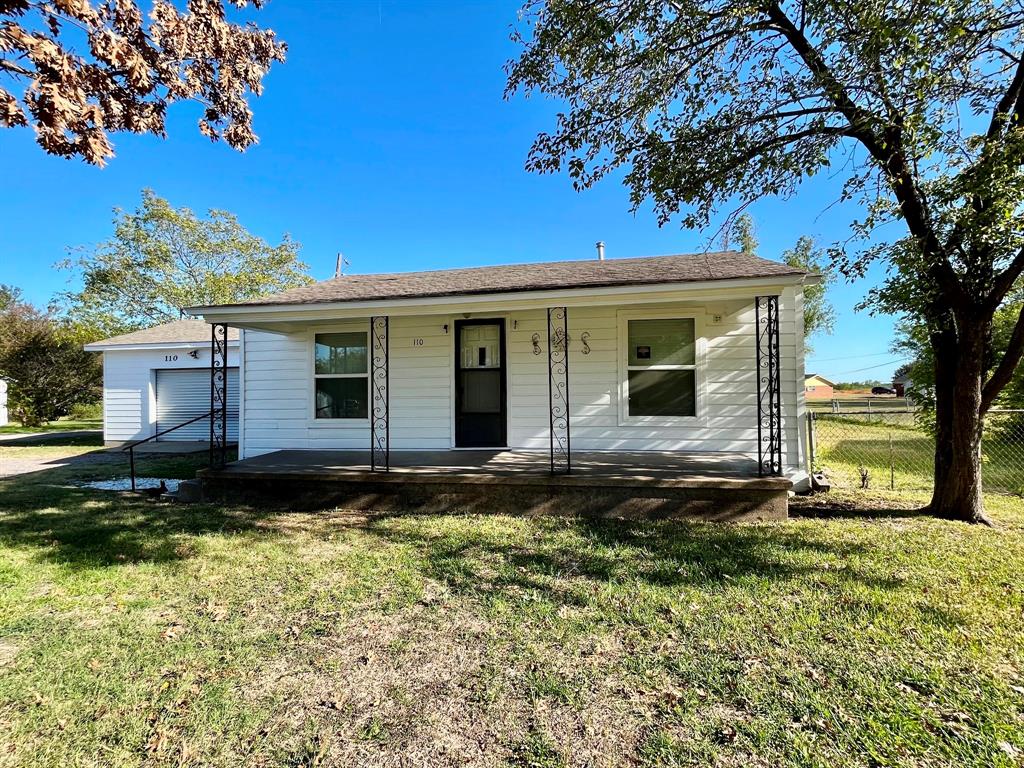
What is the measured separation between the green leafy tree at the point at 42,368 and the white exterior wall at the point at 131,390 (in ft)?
20.5

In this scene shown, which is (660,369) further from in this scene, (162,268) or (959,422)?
(162,268)

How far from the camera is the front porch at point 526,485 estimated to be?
490cm

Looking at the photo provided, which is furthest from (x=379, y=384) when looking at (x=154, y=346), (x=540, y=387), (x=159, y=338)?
(x=159, y=338)

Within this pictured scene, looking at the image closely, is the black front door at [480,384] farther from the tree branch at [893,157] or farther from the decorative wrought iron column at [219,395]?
the tree branch at [893,157]

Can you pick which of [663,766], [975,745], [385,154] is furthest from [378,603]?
[385,154]

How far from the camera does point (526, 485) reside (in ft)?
17.1

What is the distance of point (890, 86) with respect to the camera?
14.1ft

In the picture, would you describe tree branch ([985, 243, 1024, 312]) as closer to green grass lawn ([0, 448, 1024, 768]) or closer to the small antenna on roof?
green grass lawn ([0, 448, 1024, 768])

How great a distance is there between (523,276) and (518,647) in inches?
235

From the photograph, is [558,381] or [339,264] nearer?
[558,381]

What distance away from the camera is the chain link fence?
7.14 m

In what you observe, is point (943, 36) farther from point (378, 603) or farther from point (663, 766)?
point (378, 603)

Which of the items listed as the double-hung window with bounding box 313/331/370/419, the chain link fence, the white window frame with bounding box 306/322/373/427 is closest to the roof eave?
the white window frame with bounding box 306/322/373/427

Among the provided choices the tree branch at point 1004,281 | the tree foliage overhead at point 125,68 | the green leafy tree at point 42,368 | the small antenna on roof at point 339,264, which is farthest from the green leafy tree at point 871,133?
the green leafy tree at point 42,368
